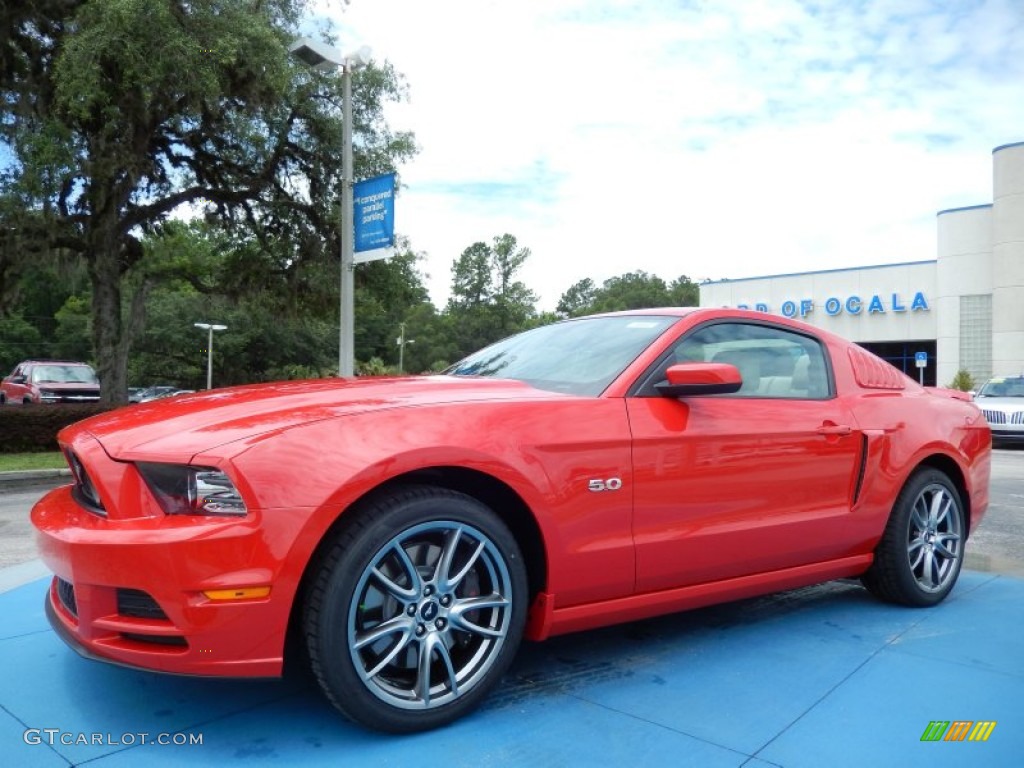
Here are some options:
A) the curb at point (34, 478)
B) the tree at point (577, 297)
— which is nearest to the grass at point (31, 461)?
the curb at point (34, 478)

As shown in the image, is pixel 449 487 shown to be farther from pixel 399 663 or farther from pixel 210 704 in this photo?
pixel 210 704

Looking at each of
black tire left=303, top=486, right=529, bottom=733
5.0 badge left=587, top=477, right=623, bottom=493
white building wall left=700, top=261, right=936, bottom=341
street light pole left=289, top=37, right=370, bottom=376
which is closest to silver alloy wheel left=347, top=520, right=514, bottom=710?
black tire left=303, top=486, right=529, bottom=733

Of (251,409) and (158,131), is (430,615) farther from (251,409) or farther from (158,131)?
(158,131)

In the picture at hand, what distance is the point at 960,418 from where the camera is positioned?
425cm

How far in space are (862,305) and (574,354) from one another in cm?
3442

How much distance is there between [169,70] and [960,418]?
12177 mm

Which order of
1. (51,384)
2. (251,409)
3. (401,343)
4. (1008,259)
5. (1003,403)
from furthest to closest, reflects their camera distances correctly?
(401,343) → (1008,259) → (51,384) → (1003,403) → (251,409)

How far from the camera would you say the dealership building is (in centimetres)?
3019

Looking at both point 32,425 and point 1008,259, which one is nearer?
point 32,425

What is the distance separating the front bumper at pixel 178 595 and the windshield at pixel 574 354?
4.39ft

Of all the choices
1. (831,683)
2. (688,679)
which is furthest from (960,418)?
(688,679)

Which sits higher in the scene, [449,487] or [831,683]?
[449,487]

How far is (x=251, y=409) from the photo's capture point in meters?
2.65

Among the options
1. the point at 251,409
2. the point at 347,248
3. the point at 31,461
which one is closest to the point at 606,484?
the point at 251,409
